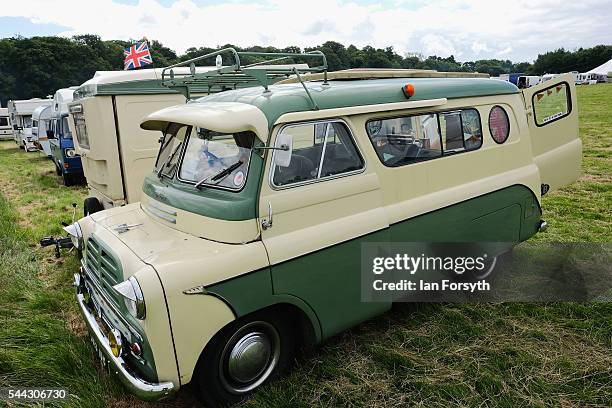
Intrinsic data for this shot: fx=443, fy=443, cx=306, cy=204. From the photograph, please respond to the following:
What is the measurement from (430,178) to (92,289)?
301 centimetres

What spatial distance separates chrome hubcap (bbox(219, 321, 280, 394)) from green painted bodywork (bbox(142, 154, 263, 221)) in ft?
2.54

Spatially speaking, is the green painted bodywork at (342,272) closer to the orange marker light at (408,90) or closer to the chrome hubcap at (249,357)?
the chrome hubcap at (249,357)

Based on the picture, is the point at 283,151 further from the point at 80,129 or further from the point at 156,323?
the point at 80,129

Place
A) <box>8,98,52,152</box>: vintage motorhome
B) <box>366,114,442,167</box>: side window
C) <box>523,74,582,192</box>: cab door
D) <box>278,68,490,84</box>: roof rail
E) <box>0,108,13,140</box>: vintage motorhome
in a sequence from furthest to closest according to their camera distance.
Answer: <box>0,108,13,140</box>: vintage motorhome → <box>8,98,52,152</box>: vintage motorhome → <box>523,74,582,192</box>: cab door → <box>278,68,490,84</box>: roof rail → <box>366,114,442,167</box>: side window

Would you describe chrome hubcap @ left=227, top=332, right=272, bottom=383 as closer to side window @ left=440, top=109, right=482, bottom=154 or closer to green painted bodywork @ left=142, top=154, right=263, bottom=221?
green painted bodywork @ left=142, top=154, right=263, bottom=221

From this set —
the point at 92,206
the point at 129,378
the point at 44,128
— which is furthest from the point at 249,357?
the point at 44,128

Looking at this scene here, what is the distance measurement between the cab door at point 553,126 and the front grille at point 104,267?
4.59 meters

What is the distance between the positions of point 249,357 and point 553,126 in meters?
4.44

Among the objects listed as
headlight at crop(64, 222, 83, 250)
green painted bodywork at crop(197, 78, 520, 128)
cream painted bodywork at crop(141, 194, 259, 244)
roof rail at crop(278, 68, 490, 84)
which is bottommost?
headlight at crop(64, 222, 83, 250)

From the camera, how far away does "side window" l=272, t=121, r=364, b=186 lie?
316 cm

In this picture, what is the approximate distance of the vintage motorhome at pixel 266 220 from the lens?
2.73 metres

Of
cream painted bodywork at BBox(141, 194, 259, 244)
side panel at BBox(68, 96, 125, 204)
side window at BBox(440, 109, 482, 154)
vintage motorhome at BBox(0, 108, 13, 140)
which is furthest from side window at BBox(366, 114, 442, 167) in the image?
vintage motorhome at BBox(0, 108, 13, 140)

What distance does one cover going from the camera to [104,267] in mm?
3170

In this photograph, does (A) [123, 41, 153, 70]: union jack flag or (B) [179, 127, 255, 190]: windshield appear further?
(A) [123, 41, 153, 70]: union jack flag
